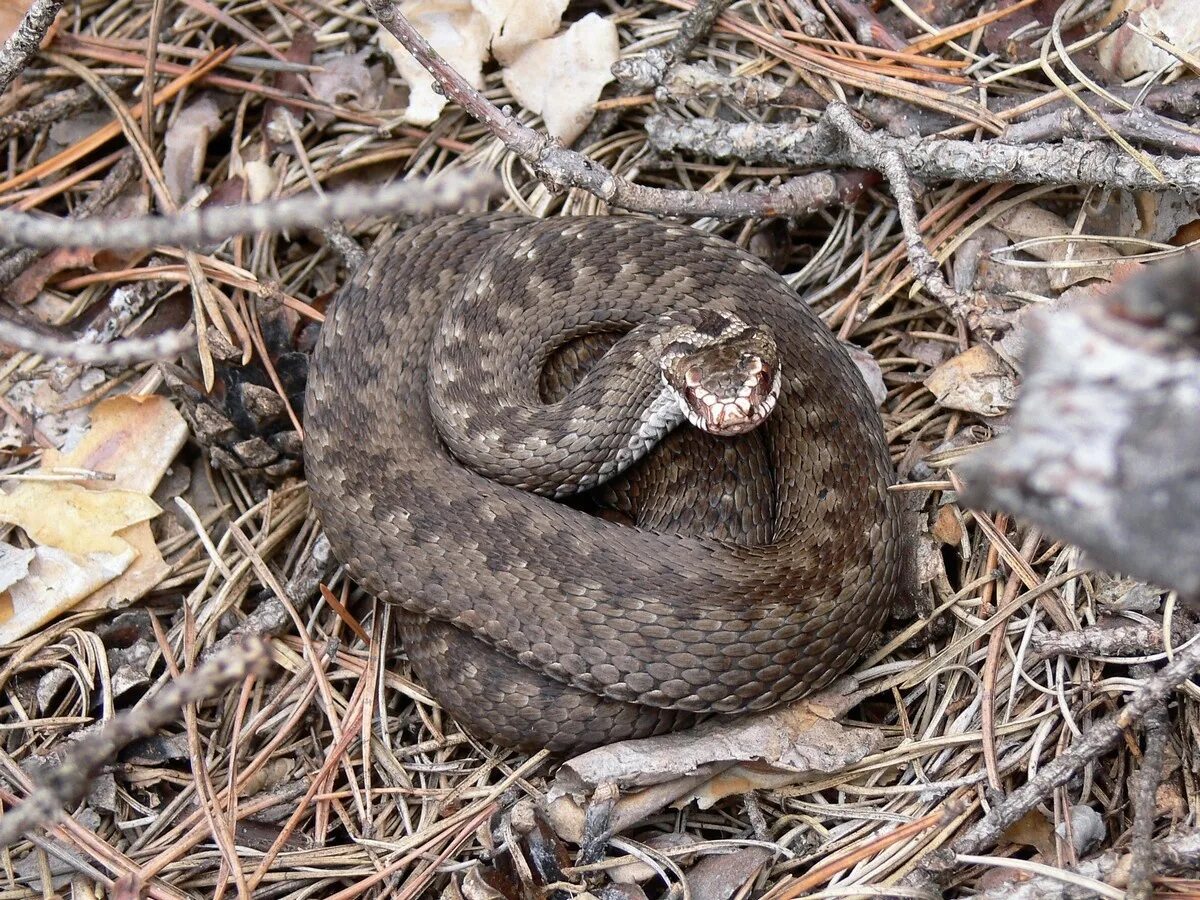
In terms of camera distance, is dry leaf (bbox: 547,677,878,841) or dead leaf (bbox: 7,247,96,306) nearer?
→ dry leaf (bbox: 547,677,878,841)

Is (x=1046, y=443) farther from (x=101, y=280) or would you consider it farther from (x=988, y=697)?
(x=101, y=280)

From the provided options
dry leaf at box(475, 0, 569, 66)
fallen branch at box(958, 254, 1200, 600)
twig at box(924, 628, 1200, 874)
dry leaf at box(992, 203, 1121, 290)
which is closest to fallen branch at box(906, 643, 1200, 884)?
twig at box(924, 628, 1200, 874)

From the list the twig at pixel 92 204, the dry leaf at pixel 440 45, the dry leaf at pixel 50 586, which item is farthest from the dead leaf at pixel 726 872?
the twig at pixel 92 204

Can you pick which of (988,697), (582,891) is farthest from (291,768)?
(988,697)

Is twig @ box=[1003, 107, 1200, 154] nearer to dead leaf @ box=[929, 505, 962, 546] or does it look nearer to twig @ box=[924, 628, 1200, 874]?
dead leaf @ box=[929, 505, 962, 546]

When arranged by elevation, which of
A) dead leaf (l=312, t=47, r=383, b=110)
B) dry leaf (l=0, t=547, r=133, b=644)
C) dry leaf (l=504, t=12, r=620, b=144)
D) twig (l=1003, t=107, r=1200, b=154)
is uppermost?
twig (l=1003, t=107, r=1200, b=154)

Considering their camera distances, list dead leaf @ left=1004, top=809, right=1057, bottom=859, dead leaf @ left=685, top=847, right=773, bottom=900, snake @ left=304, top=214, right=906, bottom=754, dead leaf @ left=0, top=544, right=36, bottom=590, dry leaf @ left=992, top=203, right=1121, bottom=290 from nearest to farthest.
→ dead leaf @ left=1004, top=809, right=1057, bottom=859 → dead leaf @ left=685, top=847, right=773, bottom=900 → snake @ left=304, top=214, right=906, bottom=754 → dry leaf @ left=992, top=203, right=1121, bottom=290 → dead leaf @ left=0, top=544, right=36, bottom=590

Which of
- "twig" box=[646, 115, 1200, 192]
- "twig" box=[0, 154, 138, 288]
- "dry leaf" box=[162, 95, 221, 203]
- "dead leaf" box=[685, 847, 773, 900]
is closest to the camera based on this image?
"dead leaf" box=[685, 847, 773, 900]
